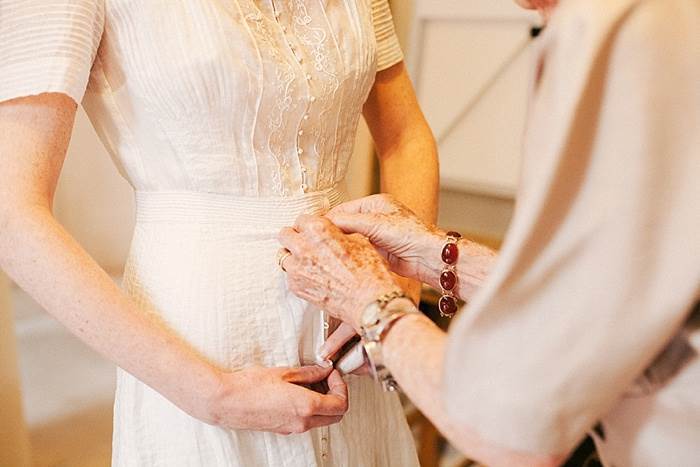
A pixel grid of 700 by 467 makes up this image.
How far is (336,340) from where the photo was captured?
2.62ft

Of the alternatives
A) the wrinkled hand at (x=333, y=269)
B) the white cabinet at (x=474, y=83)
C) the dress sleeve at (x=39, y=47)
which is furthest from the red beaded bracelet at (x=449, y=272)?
the white cabinet at (x=474, y=83)

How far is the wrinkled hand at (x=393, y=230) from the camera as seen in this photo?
0.81 metres

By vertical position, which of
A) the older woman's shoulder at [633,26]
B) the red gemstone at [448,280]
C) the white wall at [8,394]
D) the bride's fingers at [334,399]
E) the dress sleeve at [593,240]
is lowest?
the white wall at [8,394]

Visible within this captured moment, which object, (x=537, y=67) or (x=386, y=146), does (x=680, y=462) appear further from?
(x=386, y=146)

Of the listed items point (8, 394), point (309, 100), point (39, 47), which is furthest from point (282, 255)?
point (8, 394)

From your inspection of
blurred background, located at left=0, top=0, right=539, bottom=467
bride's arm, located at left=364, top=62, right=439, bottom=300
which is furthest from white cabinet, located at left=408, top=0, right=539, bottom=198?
bride's arm, located at left=364, top=62, right=439, bottom=300

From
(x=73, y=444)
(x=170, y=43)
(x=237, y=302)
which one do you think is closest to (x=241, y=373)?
(x=237, y=302)

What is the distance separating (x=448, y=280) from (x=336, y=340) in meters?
0.16

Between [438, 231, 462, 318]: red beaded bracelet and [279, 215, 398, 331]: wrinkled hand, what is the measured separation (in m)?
0.10

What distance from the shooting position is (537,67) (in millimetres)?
492

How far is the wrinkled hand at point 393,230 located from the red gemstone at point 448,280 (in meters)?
0.02

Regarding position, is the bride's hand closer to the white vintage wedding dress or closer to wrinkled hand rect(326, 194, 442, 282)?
the white vintage wedding dress

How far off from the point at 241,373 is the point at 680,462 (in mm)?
451

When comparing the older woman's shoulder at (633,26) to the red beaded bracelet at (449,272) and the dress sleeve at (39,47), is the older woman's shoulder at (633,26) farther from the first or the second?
the dress sleeve at (39,47)
